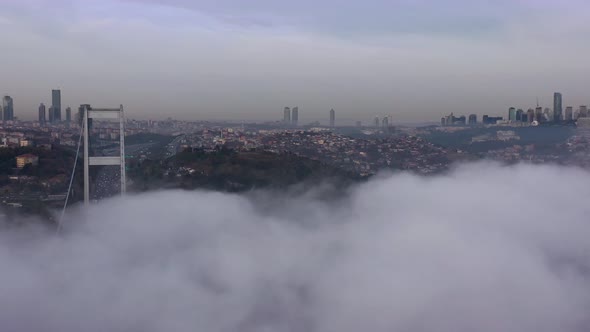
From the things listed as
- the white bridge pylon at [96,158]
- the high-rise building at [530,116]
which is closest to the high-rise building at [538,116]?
the high-rise building at [530,116]

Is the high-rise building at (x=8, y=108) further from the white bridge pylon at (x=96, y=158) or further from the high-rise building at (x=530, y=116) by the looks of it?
the high-rise building at (x=530, y=116)

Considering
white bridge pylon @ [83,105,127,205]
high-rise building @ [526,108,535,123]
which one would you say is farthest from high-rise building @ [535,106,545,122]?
white bridge pylon @ [83,105,127,205]

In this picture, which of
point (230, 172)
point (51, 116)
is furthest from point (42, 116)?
point (230, 172)

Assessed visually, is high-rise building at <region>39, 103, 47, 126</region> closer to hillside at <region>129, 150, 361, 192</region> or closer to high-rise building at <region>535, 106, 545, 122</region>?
hillside at <region>129, 150, 361, 192</region>

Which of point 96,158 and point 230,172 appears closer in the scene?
point 96,158

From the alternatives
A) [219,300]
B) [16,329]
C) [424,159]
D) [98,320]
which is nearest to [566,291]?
[219,300]

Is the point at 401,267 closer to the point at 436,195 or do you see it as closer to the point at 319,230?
the point at 319,230

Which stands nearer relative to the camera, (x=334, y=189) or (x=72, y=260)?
(x=72, y=260)

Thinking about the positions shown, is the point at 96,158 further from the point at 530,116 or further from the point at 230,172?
the point at 530,116

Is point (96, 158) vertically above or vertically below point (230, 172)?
above
